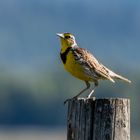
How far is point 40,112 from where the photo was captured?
6675 cm

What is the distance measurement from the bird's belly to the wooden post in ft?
7.29

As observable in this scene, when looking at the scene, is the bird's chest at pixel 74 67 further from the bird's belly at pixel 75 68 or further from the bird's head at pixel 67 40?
the bird's head at pixel 67 40

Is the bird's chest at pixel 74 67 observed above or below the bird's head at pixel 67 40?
below

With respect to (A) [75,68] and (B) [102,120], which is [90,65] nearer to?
(A) [75,68]

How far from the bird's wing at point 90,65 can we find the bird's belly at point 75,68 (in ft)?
0.12

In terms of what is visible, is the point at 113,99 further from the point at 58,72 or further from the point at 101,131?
the point at 58,72

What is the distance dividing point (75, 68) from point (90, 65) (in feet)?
0.53

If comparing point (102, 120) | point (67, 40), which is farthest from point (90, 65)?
point (102, 120)

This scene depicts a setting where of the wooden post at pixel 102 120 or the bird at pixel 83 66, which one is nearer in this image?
the wooden post at pixel 102 120

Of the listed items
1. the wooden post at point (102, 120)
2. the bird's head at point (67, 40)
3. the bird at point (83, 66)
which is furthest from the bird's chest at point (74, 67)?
the wooden post at point (102, 120)

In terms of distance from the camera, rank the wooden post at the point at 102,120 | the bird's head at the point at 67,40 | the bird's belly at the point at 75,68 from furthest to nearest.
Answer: the bird's head at the point at 67,40 → the bird's belly at the point at 75,68 → the wooden post at the point at 102,120

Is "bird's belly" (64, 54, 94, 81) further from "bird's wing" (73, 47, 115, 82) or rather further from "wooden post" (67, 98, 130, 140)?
"wooden post" (67, 98, 130, 140)

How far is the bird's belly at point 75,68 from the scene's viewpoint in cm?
718

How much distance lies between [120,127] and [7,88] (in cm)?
6186
